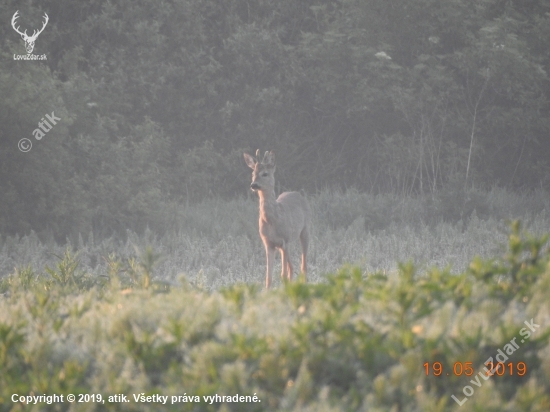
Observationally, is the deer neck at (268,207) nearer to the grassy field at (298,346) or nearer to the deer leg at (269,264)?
the deer leg at (269,264)

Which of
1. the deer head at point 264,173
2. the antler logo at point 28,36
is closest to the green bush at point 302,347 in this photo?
the deer head at point 264,173

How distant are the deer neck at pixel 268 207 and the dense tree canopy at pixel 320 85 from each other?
9.00 metres

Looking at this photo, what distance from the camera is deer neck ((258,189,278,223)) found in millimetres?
11625

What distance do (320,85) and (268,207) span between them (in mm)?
12515

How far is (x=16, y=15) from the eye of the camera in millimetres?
19281

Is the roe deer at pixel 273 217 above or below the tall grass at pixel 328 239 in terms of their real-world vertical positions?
above

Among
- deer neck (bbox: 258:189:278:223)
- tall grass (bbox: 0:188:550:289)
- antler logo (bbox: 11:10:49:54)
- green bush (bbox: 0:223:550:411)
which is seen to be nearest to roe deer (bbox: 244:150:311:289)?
deer neck (bbox: 258:189:278:223)

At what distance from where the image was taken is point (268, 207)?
11.7 m

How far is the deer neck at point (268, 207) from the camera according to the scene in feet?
38.1

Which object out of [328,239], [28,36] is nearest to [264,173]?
[328,239]

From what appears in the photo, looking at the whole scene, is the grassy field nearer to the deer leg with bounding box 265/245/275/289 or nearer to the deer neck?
the deer leg with bounding box 265/245/275/289

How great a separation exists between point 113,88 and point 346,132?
687 cm

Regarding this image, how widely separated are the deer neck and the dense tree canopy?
9001mm
